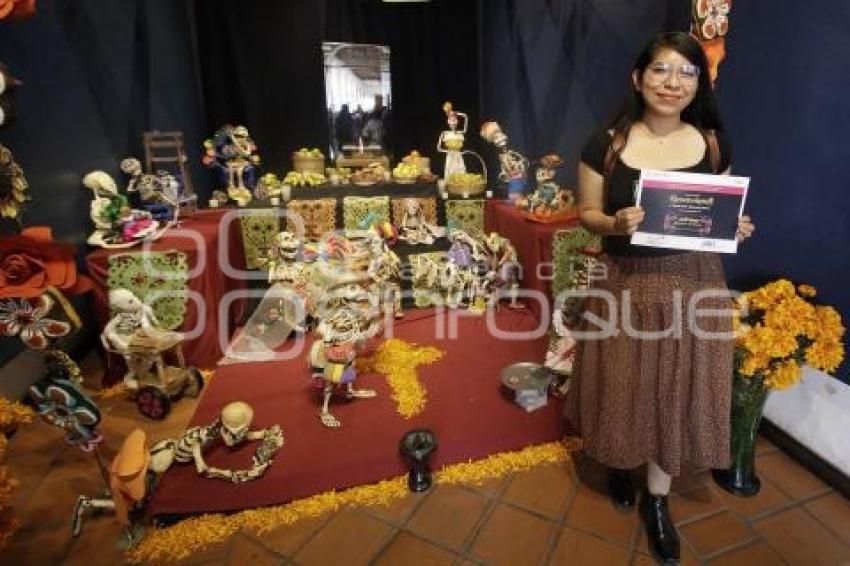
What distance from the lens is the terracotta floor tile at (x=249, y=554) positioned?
1735 mm

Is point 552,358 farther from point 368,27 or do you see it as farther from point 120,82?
point 368,27

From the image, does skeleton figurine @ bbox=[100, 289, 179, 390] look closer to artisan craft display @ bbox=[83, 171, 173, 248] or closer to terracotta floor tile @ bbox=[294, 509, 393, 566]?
artisan craft display @ bbox=[83, 171, 173, 248]

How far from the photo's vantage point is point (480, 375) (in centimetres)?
276

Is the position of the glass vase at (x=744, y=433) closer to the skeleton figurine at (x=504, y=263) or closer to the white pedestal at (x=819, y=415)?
the white pedestal at (x=819, y=415)

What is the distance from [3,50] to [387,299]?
236 cm

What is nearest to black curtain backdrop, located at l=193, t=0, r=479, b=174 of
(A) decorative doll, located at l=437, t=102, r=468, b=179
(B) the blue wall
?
(A) decorative doll, located at l=437, t=102, r=468, b=179

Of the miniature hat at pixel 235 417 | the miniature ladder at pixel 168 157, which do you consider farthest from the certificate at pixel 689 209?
the miniature ladder at pixel 168 157

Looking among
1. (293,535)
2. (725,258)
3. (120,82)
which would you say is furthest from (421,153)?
(293,535)

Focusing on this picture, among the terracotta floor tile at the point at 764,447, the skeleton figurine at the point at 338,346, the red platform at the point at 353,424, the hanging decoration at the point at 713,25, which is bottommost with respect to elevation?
the terracotta floor tile at the point at 764,447

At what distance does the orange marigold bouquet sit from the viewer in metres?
1.76

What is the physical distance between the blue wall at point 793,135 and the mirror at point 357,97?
3295 mm

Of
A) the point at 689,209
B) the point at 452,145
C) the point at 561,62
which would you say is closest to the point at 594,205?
the point at 689,209

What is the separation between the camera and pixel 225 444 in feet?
7.03

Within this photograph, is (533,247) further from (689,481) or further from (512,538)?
(512,538)
